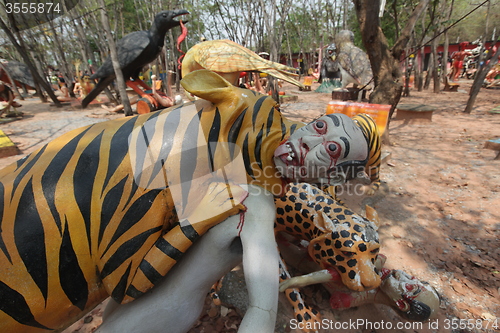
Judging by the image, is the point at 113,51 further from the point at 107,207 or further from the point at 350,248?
the point at 350,248

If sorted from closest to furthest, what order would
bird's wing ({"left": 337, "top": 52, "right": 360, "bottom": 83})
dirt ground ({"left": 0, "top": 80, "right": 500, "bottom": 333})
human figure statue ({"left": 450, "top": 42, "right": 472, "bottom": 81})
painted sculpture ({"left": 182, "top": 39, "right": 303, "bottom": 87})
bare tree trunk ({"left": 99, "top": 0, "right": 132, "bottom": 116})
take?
dirt ground ({"left": 0, "top": 80, "right": 500, "bottom": 333}) < painted sculpture ({"left": 182, "top": 39, "right": 303, "bottom": 87}) < bare tree trunk ({"left": 99, "top": 0, "right": 132, "bottom": 116}) < bird's wing ({"left": 337, "top": 52, "right": 360, "bottom": 83}) < human figure statue ({"left": 450, "top": 42, "right": 472, "bottom": 81})

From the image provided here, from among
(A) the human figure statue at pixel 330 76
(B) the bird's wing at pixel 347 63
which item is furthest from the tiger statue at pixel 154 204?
(A) the human figure statue at pixel 330 76

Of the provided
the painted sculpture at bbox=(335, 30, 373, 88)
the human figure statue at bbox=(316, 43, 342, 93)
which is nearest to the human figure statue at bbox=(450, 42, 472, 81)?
the human figure statue at bbox=(316, 43, 342, 93)

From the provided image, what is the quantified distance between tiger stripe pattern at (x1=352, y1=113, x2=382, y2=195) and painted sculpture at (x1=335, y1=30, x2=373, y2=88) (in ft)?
21.6

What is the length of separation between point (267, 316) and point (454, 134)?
708 centimetres

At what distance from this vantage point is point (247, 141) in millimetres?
1074

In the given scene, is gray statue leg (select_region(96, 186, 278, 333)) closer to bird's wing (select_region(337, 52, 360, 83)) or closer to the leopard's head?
the leopard's head

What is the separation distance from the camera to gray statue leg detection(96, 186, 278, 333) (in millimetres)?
993

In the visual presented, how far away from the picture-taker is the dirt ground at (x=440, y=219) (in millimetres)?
2043

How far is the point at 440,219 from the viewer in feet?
10.3

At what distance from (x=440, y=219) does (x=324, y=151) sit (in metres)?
2.98

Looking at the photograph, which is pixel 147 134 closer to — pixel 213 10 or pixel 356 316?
pixel 356 316

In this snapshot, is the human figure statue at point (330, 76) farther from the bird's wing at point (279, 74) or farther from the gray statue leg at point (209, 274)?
the gray statue leg at point (209, 274)

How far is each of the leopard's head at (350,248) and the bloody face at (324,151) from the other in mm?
903
